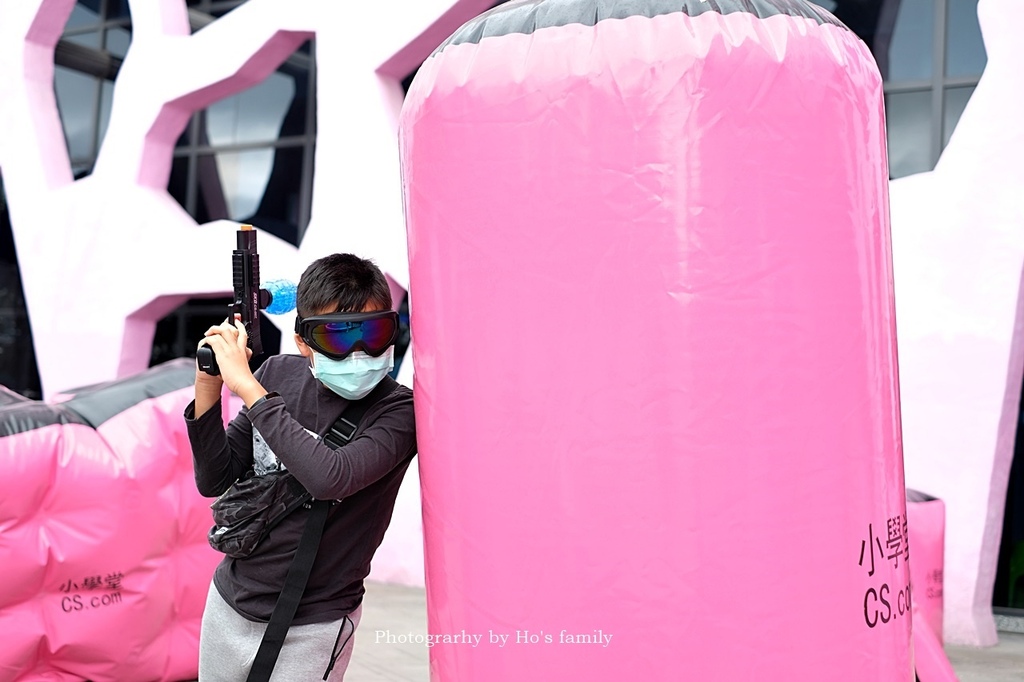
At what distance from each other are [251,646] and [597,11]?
1.28 metres

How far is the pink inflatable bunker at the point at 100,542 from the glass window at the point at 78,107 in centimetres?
762

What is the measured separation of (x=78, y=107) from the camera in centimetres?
1125

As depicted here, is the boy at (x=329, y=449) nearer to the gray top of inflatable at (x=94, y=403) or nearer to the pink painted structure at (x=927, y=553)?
the gray top of inflatable at (x=94, y=403)

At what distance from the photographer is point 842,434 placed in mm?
1708

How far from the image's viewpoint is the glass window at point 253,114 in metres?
10.1

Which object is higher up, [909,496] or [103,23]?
[103,23]

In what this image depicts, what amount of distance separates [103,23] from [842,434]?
36.7ft

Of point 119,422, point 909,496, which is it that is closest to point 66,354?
point 119,422

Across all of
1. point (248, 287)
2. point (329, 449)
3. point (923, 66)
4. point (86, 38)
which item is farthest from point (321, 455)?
point (86, 38)

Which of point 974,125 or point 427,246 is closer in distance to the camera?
point 427,246

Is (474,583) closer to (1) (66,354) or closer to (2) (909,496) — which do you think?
(2) (909,496)

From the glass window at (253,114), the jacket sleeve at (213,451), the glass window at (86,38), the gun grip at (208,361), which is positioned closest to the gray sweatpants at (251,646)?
the jacket sleeve at (213,451)

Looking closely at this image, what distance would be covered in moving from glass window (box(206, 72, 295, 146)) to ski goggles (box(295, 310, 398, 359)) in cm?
848

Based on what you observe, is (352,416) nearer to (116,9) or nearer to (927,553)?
(927,553)
